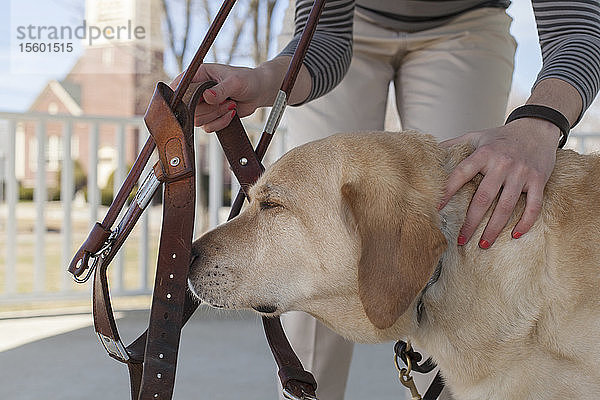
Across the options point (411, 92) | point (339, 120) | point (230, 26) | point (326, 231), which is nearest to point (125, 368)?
point (339, 120)

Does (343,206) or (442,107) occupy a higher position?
(442,107)

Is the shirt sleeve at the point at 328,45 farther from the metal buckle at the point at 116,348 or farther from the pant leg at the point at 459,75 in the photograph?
the metal buckle at the point at 116,348

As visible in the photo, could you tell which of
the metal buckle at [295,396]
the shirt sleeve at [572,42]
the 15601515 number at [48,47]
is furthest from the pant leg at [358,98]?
the 15601515 number at [48,47]

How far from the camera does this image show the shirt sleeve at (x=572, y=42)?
5.09 ft

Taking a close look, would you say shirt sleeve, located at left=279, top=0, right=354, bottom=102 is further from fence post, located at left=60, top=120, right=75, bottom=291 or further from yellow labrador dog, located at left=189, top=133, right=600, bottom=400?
fence post, located at left=60, top=120, right=75, bottom=291

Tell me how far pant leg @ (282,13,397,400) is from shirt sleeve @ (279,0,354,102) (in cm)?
17

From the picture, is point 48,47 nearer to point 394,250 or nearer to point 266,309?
point 266,309

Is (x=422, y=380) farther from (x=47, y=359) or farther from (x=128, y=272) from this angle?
(x=128, y=272)

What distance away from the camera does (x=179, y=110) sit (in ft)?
4.71

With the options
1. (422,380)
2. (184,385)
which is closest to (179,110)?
(422,380)

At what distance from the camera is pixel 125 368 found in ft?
12.1

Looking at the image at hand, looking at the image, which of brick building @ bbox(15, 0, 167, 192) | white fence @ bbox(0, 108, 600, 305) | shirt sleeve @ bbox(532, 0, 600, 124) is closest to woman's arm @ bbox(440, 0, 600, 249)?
shirt sleeve @ bbox(532, 0, 600, 124)

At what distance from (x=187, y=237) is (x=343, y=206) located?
1.10 feet

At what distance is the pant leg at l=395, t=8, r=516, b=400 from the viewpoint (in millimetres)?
2119
